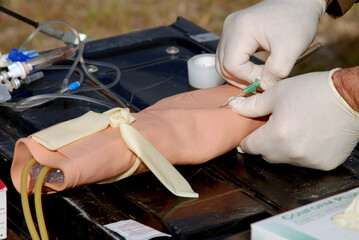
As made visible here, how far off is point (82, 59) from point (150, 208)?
2.31 ft

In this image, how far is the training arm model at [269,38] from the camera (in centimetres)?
134

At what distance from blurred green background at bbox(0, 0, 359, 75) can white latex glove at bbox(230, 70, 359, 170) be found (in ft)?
6.75

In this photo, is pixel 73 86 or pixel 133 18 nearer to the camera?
pixel 73 86

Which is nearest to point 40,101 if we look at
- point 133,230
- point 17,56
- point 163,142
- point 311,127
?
point 17,56

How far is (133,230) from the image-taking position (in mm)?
997

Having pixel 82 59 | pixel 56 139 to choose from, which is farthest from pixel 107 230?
pixel 82 59

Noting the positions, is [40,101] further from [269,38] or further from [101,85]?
[269,38]

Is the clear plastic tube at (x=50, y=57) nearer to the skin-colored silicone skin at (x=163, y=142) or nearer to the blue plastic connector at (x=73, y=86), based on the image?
the blue plastic connector at (x=73, y=86)

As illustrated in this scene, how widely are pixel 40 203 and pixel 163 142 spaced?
0.98 feet

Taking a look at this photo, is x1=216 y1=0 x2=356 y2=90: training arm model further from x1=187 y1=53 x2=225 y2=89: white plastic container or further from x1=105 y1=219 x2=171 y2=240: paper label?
x1=105 y1=219 x2=171 y2=240: paper label

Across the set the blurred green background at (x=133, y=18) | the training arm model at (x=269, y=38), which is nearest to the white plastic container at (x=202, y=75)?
the training arm model at (x=269, y=38)

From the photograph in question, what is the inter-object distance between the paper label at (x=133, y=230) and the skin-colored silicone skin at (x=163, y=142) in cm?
11

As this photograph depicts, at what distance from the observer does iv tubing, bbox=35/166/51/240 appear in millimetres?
979

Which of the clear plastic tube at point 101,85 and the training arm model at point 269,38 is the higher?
the training arm model at point 269,38
